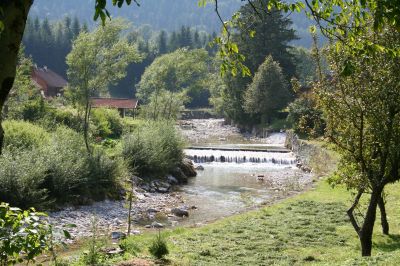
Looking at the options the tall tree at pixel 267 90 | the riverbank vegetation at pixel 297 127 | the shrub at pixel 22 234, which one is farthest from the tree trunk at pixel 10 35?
the tall tree at pixel 267 90

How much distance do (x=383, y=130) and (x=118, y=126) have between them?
33.4 metres

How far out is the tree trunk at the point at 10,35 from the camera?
2689mm

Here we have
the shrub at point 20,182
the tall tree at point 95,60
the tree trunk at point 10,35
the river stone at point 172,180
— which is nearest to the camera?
the tree trunk at point 10,35

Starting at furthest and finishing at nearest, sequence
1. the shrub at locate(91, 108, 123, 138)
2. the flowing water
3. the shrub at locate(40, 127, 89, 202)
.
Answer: the shrub at locate(91, 108, 123, 138)
the flowing water
the shrub at locate(40, 127, 89, 202)

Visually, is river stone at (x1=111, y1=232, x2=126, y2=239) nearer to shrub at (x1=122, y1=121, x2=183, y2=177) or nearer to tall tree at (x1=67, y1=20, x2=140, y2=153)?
shrub at (x1=122, y1=121, x2=183, y2=177)

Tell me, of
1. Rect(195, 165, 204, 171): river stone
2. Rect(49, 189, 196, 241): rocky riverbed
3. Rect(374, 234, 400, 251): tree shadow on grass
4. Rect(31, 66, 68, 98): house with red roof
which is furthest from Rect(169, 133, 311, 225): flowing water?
Rect(31, 66, 68, 98): house with red roof

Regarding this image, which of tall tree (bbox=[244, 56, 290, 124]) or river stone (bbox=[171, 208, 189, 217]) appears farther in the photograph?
tall tree (bbox=[244, 56, 290, 124])

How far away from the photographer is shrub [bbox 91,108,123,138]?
3659 centimetres

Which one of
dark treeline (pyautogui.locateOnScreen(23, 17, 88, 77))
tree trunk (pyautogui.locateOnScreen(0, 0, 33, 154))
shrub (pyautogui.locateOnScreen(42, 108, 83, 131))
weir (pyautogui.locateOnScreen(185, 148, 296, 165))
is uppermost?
dark treeline (pyautogui.locateOnScreen(23, 17, 88, 77))

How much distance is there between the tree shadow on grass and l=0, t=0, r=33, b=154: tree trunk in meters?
10.9

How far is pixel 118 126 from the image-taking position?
41094mm

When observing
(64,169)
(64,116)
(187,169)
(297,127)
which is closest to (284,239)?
(297,127)

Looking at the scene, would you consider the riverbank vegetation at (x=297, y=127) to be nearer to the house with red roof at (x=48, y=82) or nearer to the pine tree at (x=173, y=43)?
the house with red roof at (x=48, y=82)

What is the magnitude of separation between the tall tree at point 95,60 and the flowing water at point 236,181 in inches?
307
